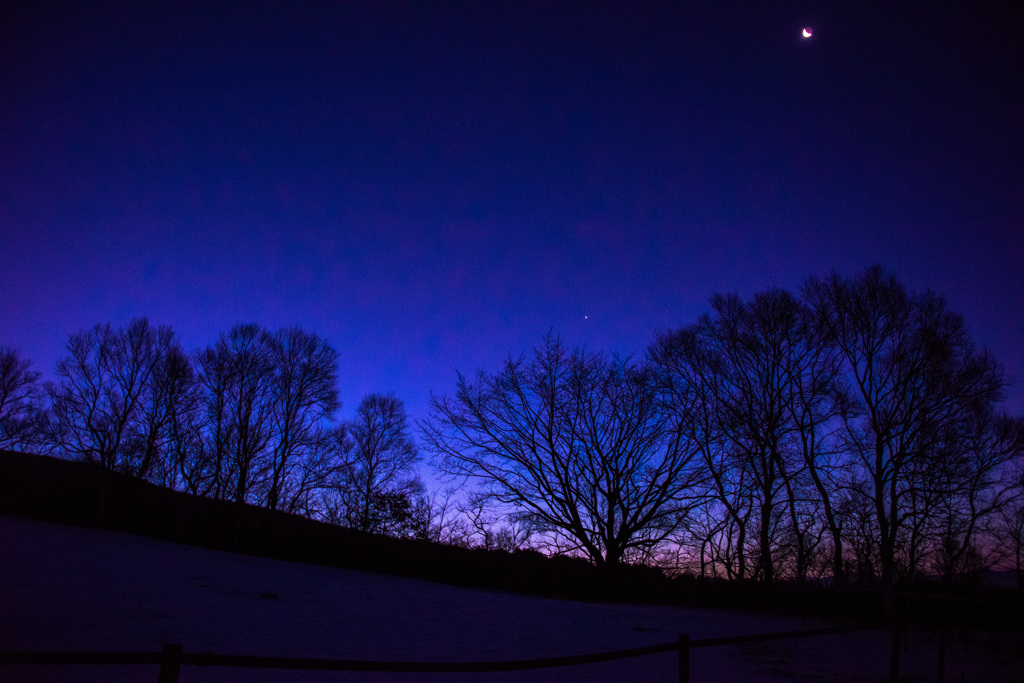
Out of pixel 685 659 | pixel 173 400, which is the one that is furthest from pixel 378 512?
pixel 685 659

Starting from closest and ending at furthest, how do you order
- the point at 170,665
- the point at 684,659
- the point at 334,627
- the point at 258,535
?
the point at 170,665
the point at 684,659
the point at 334,627
the point at 258,535

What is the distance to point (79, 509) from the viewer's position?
24266mm

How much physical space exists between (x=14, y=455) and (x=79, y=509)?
13.4 feet

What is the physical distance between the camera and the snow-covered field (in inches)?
321

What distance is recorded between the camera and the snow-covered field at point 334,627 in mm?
8148

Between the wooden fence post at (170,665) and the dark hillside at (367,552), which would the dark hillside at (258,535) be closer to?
the dark hillside at (367,552)

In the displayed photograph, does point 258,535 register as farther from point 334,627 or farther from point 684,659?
point 684,659

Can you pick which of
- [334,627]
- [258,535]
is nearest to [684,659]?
[334,627]

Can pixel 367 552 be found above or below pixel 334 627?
below

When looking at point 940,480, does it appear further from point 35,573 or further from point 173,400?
point 173,400

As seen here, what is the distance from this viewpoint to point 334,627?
11.0 meters

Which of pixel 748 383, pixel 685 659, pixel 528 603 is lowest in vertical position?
pixel 528 603

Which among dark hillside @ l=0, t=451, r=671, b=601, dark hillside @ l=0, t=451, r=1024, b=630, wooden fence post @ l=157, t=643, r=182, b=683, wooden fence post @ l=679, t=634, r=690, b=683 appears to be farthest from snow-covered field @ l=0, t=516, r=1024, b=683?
dark hillside @ l=0, t=451, r=671, b=601

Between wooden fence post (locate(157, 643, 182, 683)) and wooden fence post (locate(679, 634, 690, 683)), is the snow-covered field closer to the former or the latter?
wooden fence post (locate(679, 634, 690, 683))
